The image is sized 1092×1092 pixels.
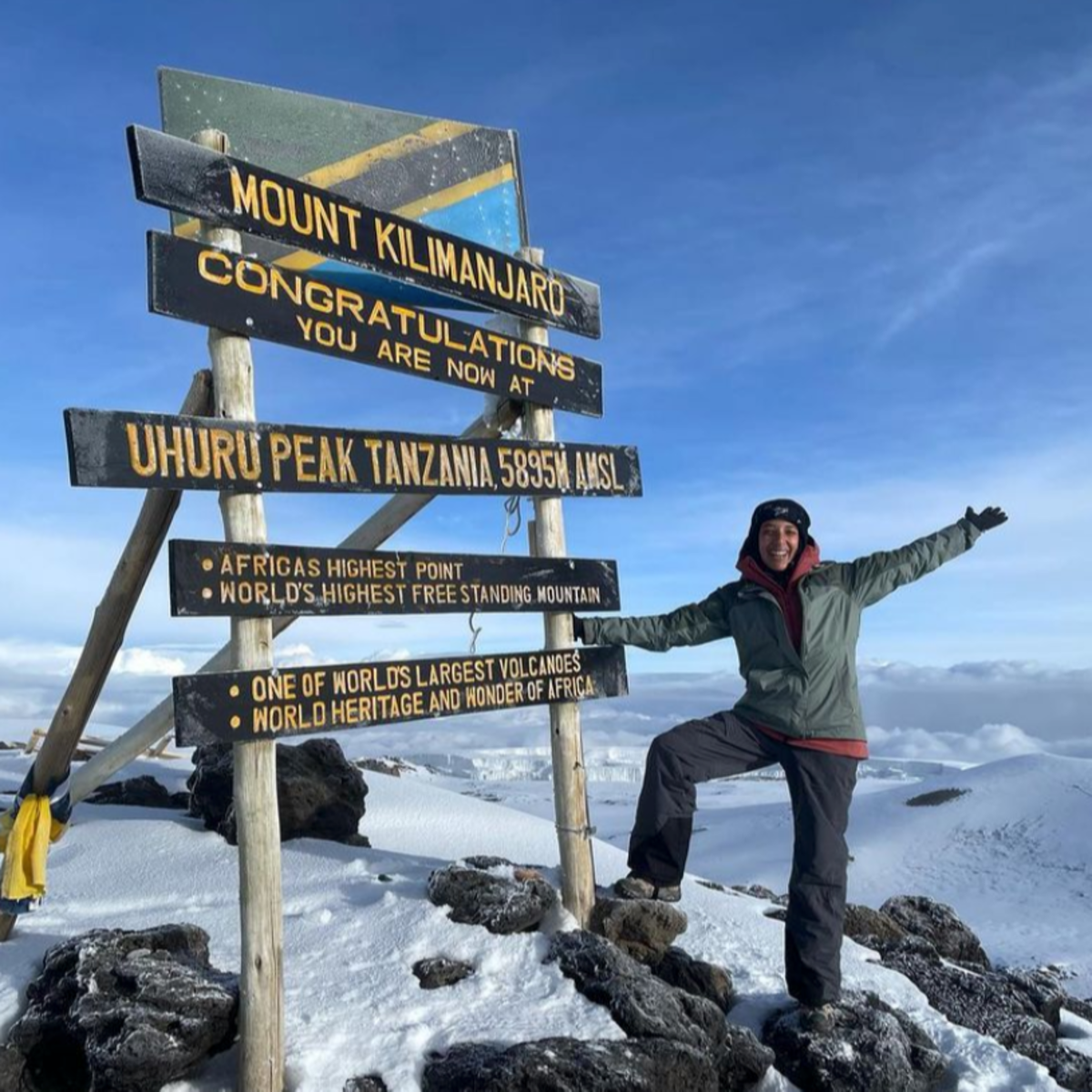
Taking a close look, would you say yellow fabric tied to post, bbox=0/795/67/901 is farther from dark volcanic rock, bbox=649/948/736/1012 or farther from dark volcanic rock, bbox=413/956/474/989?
dark volcanic rock, bbox=649/948/736/1012

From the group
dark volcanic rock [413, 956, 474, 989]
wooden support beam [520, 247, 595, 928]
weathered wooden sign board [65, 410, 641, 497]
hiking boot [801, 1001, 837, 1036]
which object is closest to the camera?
weathered wooden sign board [65, 410, 641, 497]

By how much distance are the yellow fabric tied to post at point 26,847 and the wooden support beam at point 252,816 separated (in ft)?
6.56

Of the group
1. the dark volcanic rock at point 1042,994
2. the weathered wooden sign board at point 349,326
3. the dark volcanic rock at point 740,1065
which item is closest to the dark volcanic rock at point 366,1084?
the dark volcanic rock at point 740,1065

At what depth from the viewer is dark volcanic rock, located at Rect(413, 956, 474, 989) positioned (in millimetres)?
5121

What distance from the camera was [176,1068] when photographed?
4441mm

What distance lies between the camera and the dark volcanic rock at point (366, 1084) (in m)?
4.40

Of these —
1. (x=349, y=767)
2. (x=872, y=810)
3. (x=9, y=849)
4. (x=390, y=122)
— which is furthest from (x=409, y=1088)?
(x=872, y=810)

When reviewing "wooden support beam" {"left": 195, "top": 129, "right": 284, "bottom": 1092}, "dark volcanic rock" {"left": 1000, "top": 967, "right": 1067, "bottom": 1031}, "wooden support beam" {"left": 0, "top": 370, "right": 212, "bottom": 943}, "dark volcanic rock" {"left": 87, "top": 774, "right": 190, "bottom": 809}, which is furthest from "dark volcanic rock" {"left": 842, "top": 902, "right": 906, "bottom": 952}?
"dark volcanic rock" {"left": 87, "top": 774, "right": 190, "bottom": 809}

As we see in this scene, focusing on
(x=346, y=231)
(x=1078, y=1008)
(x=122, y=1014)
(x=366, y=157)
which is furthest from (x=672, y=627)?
(x=1078, y=1008)

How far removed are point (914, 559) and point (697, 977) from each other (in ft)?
9.24

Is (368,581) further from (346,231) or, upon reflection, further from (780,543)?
(780,543)

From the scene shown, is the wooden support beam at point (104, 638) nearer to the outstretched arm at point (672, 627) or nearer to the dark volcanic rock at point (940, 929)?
the outstretched arm at point (672, 627)

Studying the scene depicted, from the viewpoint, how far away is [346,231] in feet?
17.6

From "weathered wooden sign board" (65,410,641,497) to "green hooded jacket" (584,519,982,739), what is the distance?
1017 millimetres
